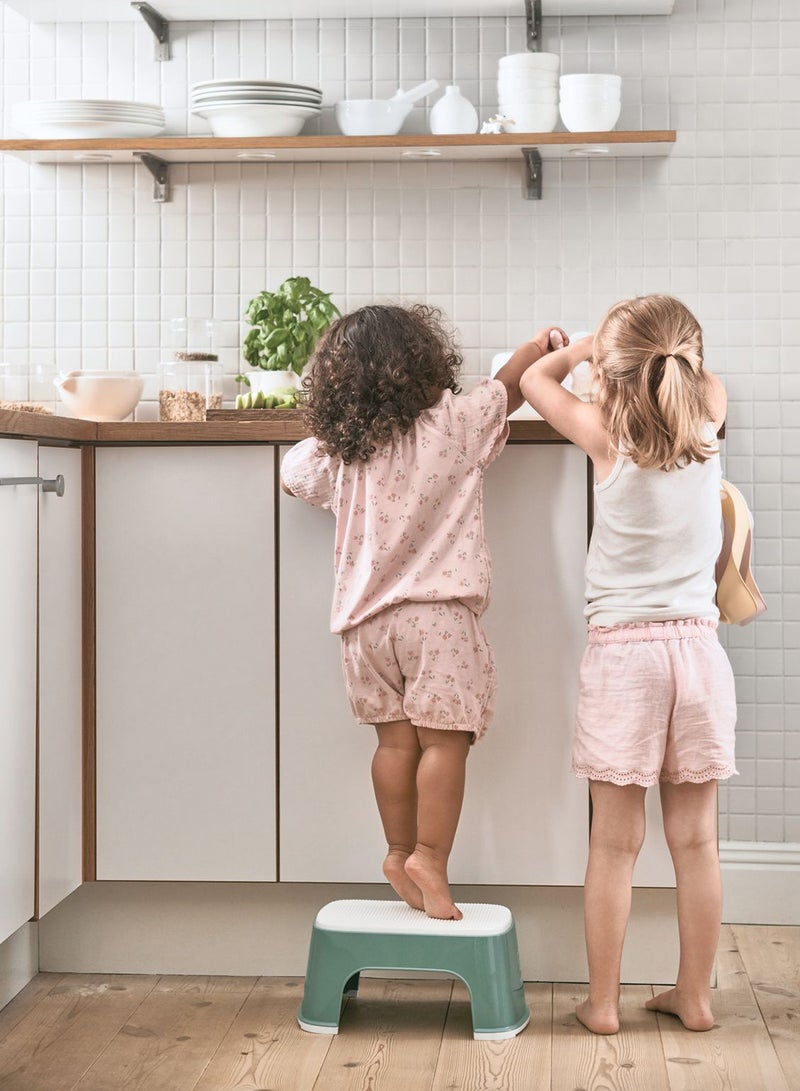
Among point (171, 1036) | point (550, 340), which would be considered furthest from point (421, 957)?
point (550, 340)

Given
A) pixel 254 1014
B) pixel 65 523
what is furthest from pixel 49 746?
pixel 254 1014

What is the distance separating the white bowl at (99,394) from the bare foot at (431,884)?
1.06 meters

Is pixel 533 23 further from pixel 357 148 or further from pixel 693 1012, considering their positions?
pixel 693 1012

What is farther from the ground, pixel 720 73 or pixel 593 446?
pixel 720 73

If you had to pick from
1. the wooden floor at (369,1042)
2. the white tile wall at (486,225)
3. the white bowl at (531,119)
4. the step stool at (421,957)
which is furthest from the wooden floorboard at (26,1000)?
the white bowl at (531,119)

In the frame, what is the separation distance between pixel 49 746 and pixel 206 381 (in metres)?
0.86

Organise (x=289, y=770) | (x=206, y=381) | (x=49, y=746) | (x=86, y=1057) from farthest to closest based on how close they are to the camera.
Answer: (x=206, y=381) → (x=289, y=770) → (x=49, y=746) → (x=86, y=1057)

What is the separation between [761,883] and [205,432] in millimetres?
1463

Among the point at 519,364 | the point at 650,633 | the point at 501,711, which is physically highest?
the point at 519,364

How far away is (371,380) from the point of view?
192cm

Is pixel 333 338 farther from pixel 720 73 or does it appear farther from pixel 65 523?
pixel 720 73

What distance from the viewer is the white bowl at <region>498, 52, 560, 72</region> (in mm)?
2439

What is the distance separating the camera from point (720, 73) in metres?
2.58

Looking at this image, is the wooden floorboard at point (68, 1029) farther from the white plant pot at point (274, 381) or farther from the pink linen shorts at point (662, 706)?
the white plant pot at point (274, 381)
